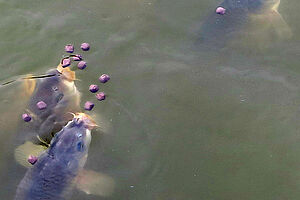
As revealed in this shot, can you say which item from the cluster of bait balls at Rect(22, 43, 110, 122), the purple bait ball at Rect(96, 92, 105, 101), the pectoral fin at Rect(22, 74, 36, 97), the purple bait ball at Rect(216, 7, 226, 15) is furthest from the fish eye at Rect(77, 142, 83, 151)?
the purple bait ball at Rect(216, 7, 226, 15)

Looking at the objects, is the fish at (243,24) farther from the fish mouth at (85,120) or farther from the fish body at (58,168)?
the fish body at (58,168)

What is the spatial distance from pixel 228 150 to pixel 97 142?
4.55 ft

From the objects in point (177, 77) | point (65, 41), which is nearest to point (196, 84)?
point (177, 77)

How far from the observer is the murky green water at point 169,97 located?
4375 millimetres

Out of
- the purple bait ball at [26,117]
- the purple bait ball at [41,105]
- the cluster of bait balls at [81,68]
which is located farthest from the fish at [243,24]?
the purple bait ball at [26,117]

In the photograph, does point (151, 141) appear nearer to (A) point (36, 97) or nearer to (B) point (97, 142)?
(B) point (97, 142)

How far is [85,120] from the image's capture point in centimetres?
459

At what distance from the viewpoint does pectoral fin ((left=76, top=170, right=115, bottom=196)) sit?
14.1ft

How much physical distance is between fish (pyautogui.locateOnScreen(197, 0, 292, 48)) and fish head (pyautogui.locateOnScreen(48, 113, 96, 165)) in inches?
74.7

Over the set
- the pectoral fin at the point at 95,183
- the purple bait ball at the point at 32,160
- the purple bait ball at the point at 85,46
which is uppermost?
the purple bait ball at the point at 85,46

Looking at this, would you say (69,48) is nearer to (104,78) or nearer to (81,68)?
(81,68)

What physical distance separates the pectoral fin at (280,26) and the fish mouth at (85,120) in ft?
8.53

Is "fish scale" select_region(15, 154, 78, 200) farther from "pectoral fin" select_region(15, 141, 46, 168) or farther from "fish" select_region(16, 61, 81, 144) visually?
"fish" select_region(16, 61, 81, 144)

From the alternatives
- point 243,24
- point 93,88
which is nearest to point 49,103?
point 93,88
